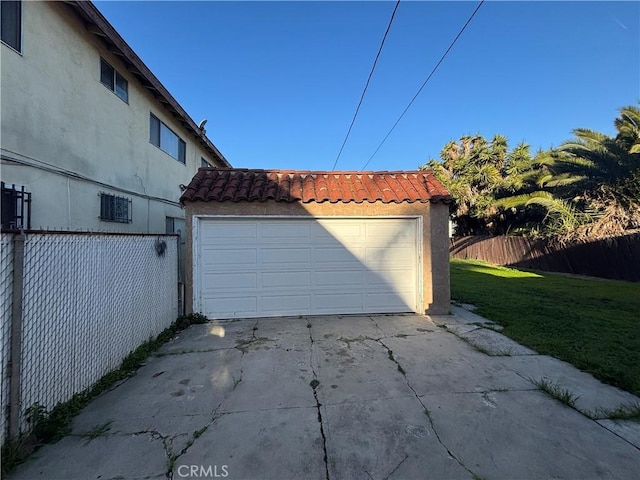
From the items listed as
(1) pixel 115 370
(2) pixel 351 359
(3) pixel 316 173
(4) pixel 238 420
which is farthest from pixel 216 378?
(3) pixel 316 173

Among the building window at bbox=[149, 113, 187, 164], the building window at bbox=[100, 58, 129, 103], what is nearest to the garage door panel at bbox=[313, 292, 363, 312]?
the building window at bbox=[100, 58, 129, 103]

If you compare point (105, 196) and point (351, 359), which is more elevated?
point (105, 196)

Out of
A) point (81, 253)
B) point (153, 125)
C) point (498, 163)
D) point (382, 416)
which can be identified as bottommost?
point (382, 416)

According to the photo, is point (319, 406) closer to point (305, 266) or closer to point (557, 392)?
point (557, 392)

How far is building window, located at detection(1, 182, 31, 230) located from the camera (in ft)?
14.5

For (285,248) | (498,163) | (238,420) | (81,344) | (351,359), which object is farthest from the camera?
(498,163)

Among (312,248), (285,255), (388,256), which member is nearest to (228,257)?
(285,255)

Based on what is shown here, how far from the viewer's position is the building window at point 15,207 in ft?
14.5

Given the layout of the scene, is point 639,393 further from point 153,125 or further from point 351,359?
point 153,125

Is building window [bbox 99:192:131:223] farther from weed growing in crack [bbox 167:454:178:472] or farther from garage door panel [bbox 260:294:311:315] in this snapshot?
weed growing in crack [bbox 167:454:178:472]

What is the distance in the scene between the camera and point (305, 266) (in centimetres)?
652

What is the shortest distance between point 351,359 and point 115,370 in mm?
2932

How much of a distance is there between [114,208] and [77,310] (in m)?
4.74

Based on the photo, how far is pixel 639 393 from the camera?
10.6 ft
